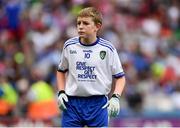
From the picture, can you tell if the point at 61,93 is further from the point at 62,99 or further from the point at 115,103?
the point at 115,103

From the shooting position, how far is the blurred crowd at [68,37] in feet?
48.6

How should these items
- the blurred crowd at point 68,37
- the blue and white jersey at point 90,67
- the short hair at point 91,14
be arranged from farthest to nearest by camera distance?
the blurred crowd at point 68,37 → the blue and white jersey at point 90,67 → the short hair at point 91,14

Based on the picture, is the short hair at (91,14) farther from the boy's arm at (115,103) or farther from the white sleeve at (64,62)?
the boy's arm at (115,103)

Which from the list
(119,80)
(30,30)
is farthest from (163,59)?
(119,80)

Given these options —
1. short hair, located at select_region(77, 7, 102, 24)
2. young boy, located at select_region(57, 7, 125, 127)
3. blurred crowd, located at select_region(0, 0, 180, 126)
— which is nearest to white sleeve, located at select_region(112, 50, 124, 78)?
young boy, located at select_region(57, 7, 125, 127)

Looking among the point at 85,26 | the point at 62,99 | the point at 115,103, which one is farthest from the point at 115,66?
the point at 62,99

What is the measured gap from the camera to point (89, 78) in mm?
8258

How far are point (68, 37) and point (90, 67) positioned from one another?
8263mm

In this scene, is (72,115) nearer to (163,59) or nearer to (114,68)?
(114,68)

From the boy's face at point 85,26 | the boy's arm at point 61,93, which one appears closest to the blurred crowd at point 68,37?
the boy's arm at point 61,93

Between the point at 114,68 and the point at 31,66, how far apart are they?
24.9ft

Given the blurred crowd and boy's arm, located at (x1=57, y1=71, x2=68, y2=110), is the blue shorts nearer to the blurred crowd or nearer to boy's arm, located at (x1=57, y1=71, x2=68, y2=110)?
boy's arm, located at (x1=57, y1=71, x2=68, y2=110)

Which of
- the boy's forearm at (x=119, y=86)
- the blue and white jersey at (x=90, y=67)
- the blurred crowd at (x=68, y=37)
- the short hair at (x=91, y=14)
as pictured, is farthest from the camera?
the blurred crowd at (x=68, y=37)

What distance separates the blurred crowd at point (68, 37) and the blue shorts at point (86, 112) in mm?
5462
